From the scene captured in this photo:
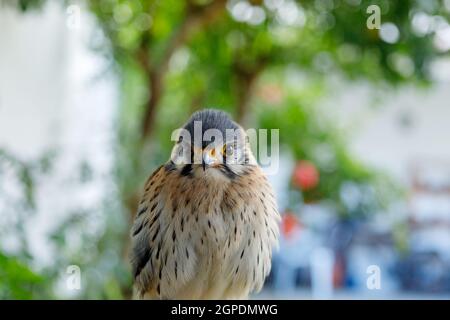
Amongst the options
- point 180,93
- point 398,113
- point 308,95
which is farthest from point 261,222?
point 398,113

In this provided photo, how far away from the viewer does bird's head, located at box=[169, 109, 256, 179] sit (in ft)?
2.43

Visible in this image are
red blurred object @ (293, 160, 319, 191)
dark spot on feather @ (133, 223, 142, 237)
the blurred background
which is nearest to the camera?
dark spot on feather @ (133, 223, 142, 237)

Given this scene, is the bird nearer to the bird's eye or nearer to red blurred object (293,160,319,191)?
the bird's eye

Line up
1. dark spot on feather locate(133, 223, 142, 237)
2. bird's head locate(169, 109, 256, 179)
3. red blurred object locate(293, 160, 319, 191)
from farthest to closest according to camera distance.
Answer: red blurred object locate(293, 160, 319, 191), dark spot on feather locate(133, 223, 142, 237), bird's head locate(169, 109, 256, 179)

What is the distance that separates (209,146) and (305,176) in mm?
2462

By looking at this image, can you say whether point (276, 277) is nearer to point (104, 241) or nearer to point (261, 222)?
point (104, 241)

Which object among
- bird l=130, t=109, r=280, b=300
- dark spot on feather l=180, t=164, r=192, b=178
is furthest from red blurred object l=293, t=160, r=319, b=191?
dark spot on feather l=180, t=164, r=192, b=178

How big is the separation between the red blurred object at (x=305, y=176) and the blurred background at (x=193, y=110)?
0.04 ft

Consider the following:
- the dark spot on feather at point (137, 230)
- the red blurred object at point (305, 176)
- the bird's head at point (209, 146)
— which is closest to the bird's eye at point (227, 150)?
the bird's head at point (209, 146)

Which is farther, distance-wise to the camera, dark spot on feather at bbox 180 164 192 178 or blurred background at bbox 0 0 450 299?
blurred background at bbox 0 0 450 299

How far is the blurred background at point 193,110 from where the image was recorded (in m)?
1.70

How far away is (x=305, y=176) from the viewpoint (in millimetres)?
3174

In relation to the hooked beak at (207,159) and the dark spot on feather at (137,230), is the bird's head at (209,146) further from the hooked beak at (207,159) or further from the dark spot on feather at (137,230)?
the dark spot on feather at (137,230)
